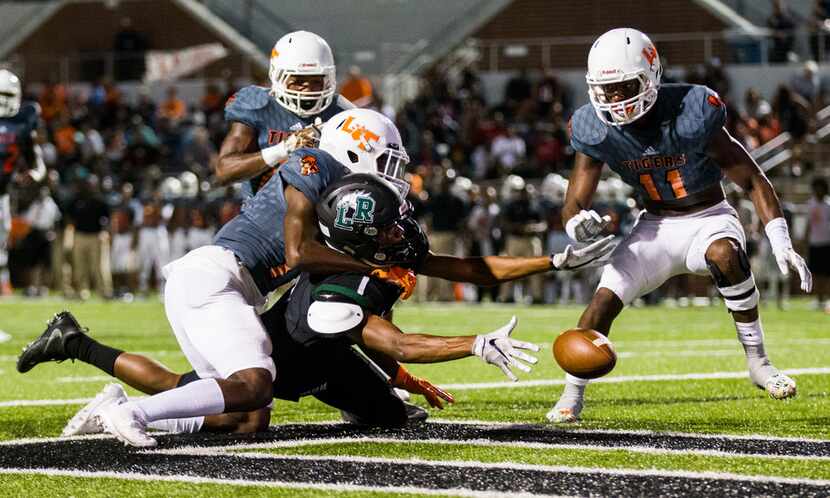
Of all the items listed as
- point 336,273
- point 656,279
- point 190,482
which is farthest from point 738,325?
point 190,482

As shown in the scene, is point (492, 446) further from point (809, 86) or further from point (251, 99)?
point (809, 86)

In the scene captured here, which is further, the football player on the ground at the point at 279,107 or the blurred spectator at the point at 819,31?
the blurred spectator at the point at 819,31

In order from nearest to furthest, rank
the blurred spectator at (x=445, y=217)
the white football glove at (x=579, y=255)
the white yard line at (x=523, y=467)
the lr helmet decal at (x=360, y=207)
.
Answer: the white yard line at (x=523, y=467)
the lr helmet decal at (x=360, y=207)
the white football glove at (x=579, y=255)
the blurred spectator at (x=445, y=217)

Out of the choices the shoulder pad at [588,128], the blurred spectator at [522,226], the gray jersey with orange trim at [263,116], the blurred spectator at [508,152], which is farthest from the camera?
the blurred spectator at [508,152]

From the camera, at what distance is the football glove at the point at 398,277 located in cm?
518

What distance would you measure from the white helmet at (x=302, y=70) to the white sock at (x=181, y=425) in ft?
6.11

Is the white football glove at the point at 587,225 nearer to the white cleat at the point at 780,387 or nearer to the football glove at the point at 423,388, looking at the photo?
the football glove at the point at 423,388

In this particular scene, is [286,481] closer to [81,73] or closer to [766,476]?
[766,476]

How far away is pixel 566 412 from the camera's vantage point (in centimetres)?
578

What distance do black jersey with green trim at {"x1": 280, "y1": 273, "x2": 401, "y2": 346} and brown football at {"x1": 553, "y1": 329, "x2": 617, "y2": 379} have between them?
0.64 meters

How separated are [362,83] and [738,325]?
13.2 metres

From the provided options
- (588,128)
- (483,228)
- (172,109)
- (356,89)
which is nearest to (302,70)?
(588,128)

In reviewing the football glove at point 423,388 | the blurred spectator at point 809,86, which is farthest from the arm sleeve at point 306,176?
the blurred spectator at point 809,86

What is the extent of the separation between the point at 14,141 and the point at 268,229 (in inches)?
220
